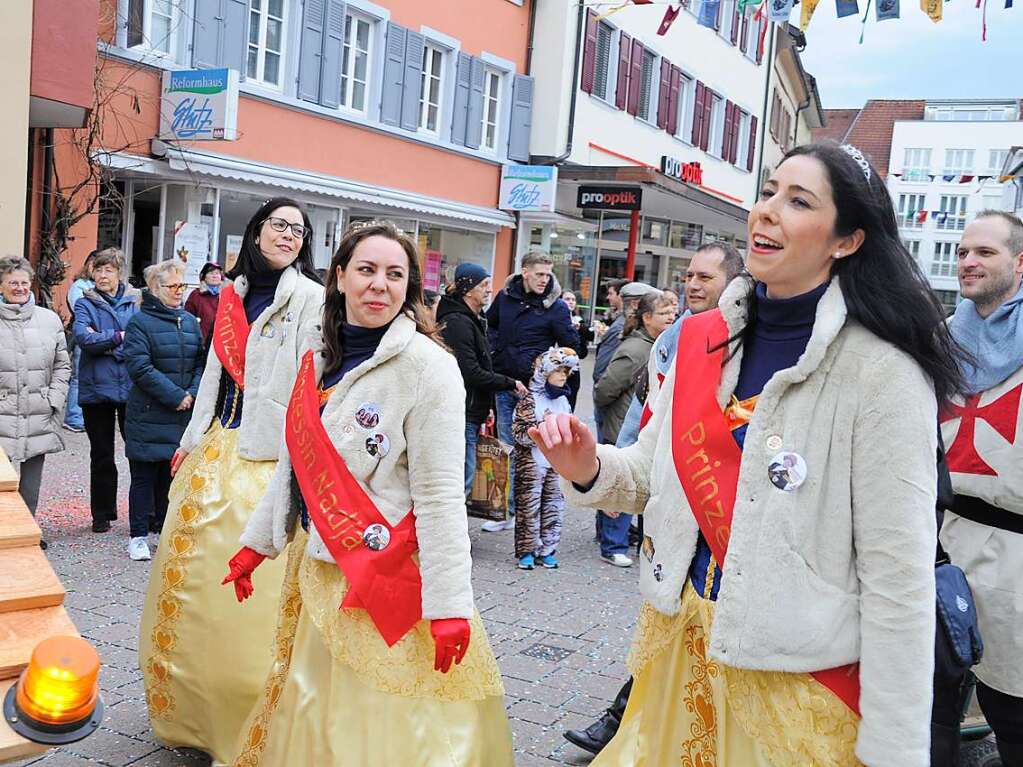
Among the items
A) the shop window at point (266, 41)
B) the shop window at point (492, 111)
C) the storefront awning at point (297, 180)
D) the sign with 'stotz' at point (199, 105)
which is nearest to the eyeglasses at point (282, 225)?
the sign with 'stotz' at point (199, 105)

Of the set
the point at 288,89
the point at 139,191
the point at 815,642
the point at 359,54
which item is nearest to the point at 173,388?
the point at 815,642

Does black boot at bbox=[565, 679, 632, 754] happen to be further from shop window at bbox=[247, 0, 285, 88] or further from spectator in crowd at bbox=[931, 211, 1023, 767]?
shop window at bbox=[247, 0, 285, 88]

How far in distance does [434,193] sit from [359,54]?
106 inches

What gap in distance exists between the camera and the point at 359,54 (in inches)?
638

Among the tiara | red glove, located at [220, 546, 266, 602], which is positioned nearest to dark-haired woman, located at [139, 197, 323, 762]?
red glove, located at [220, 546, 266, 602]

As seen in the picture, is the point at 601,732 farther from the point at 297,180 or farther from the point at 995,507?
the point at 297,180

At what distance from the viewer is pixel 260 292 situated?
4.33m

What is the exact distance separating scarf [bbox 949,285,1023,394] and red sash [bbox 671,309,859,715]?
150 centimetres

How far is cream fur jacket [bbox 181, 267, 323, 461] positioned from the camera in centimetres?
392

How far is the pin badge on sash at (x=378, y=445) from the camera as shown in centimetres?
297

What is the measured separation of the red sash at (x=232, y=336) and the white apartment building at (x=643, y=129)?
51.8 ft

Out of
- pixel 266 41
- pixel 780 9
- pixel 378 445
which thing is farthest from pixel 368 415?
pixel 266 41

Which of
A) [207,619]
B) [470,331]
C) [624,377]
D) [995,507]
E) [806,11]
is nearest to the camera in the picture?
[995,507]

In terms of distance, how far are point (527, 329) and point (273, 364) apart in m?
3.76
